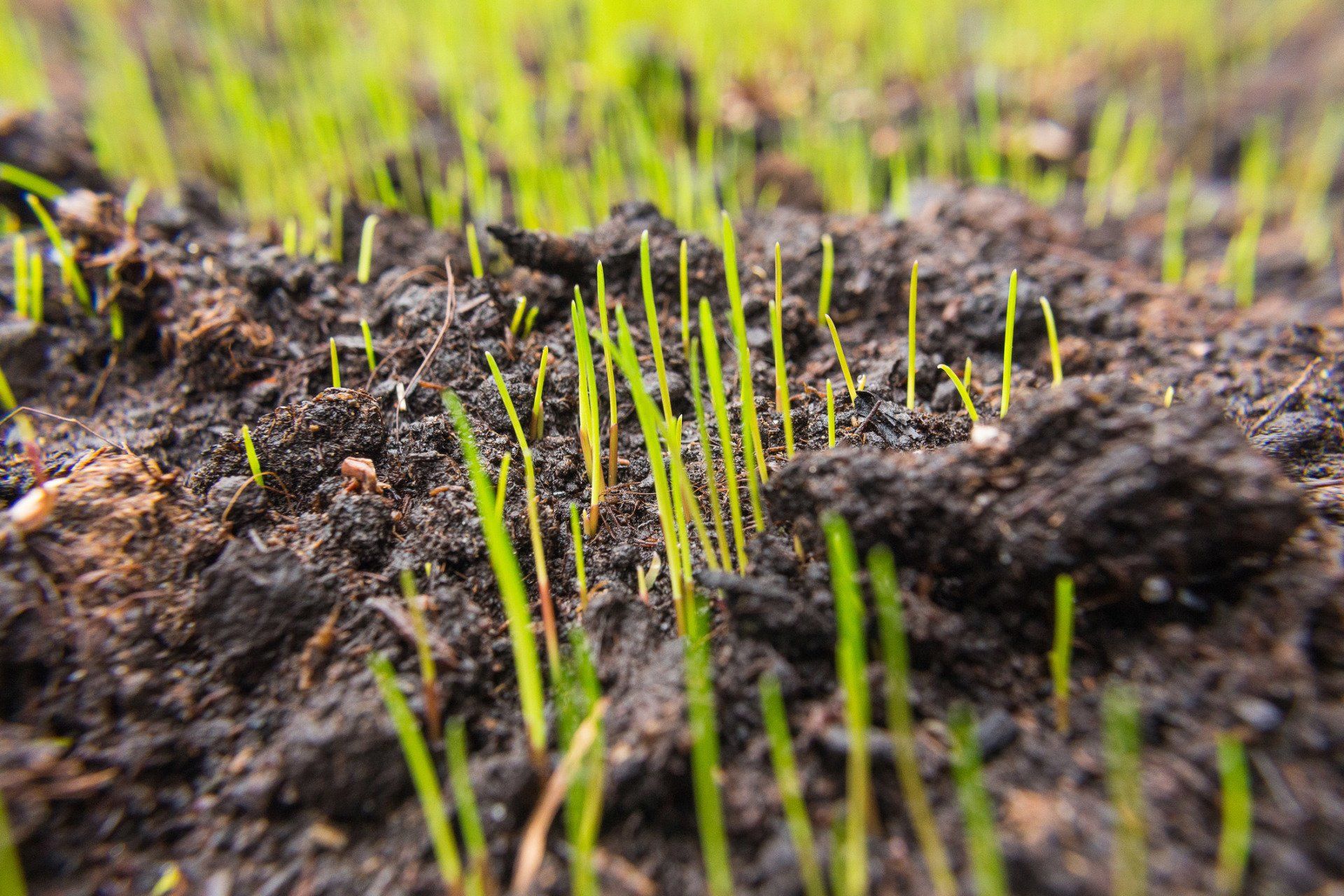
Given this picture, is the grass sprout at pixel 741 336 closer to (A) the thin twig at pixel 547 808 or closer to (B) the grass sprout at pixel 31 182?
(A) the thin twig at pixel 547 808

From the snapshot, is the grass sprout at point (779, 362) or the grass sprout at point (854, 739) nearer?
the grass sprout at point (854, 739)

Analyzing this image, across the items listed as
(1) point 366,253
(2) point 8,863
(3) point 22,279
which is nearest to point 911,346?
(1) point 366,253

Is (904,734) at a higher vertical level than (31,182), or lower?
lower

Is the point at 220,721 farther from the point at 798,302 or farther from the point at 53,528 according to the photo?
the point at 798,302

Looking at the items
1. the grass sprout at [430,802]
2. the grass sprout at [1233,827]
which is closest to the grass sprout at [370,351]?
the grass sprout at [430,802]

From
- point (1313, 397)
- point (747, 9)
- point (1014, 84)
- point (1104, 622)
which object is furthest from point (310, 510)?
point (1014, 84)

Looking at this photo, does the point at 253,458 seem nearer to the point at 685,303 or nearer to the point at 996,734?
the point at 685,303
